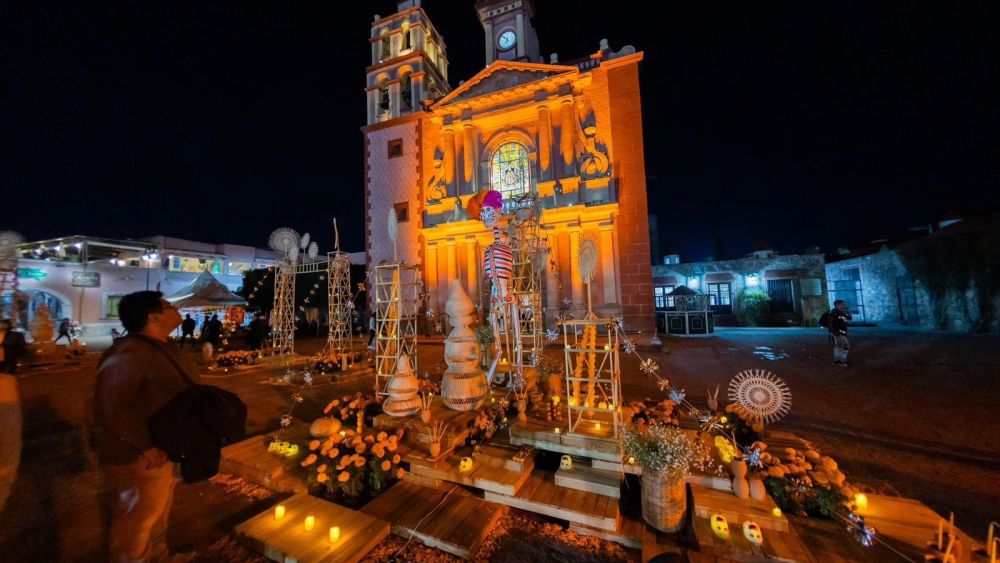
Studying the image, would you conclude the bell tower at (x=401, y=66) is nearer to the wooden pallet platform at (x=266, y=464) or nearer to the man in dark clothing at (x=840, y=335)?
the wooden pallet platform at (x=266, y=464)

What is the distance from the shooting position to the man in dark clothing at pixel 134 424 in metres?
2.39

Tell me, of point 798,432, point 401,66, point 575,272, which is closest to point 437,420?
point 798,432

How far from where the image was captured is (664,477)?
3.16 meters

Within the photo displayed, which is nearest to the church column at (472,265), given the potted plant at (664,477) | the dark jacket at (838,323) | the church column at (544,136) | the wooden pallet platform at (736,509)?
the church column at (544,136)

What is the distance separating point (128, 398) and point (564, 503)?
372cm

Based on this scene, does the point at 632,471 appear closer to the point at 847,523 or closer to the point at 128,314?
the point at 847,523

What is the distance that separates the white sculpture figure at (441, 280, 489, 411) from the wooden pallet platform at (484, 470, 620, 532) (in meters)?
1.55

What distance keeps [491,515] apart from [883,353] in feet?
48.5

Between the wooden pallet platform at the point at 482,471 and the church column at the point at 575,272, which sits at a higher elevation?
the church column at the point at 575,272

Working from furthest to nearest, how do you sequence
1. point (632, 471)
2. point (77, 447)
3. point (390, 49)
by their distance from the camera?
point (390, 49), point (77, 447), point (632, 471)

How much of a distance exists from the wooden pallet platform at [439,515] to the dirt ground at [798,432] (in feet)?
0.89

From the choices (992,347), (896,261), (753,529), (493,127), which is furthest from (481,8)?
(896,261)

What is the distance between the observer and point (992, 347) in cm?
1127

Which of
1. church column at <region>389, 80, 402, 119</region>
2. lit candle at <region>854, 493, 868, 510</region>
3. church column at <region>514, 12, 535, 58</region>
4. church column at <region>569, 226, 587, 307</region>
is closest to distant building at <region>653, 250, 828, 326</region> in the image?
church column at <region>569, 226, 587, 307</region>
